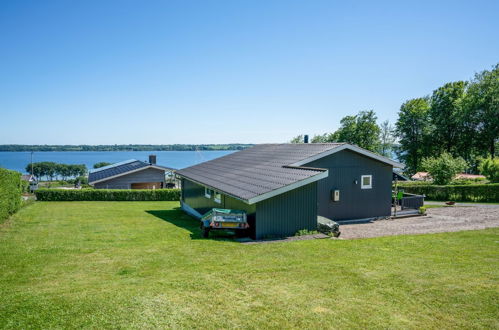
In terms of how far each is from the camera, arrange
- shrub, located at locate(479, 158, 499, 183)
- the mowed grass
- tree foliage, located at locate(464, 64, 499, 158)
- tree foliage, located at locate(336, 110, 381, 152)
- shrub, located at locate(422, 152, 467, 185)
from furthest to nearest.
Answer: tree foliage, located at locate(336, 110, 381, 152)
tree foliage, located at locate(464, 64, 499, 158)
shrub, located at locate(422, 152, 467, 185)
shrub, located at locate(479, 158, 499, 183)
the mowed grass

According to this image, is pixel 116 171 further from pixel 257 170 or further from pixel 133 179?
pixel 257 170

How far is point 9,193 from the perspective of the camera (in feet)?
55.8

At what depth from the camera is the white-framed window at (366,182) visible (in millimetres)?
18669

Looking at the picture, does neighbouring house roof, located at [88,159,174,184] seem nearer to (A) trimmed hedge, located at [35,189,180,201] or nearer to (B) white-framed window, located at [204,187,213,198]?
(A) trimmed hedge, located at [35,189,180,201]

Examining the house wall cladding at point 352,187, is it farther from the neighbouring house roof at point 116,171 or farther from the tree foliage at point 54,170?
the tree foliage at point 54,170

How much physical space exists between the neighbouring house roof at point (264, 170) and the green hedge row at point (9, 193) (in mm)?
8659

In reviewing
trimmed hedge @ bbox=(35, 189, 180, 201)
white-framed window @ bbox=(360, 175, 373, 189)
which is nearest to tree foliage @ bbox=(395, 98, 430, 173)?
white-framed window @ bbox=(360, 175, 373, 189)

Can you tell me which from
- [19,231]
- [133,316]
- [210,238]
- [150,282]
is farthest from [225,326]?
[19,231]

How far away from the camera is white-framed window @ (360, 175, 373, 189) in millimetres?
18669

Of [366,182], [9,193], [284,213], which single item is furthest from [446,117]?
[9,193]

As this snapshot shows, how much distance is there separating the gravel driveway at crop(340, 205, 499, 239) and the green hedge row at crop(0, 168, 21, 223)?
14.8 m

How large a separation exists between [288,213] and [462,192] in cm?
2132

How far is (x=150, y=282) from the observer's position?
772 cm

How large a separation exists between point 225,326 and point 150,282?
2610 mm
